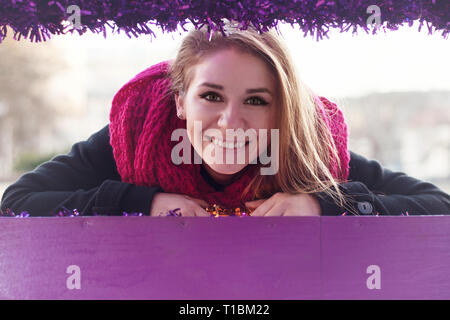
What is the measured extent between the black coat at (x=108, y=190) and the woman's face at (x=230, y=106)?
19cm

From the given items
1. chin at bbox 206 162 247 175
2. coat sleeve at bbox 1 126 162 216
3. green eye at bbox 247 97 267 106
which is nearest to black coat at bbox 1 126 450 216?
coat sleeve at bbox 1 126 162 216

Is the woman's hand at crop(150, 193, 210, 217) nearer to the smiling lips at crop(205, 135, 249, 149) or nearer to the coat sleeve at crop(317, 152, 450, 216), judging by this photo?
the smiling lips at crop(205, 135, 249, 149)

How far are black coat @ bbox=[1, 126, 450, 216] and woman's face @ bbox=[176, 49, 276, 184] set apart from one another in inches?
7.3

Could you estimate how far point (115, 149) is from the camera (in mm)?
1326

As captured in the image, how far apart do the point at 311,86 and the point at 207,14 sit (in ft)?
1.24

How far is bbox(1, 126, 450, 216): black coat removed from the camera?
1141 millimetres

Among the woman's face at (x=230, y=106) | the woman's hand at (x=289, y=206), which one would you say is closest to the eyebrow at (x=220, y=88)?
the woman's face at (x=230, y=106)

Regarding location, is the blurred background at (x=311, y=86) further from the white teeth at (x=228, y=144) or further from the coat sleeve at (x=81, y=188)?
the white teeth at (x=228, y=144)

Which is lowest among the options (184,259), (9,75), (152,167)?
(184,259)

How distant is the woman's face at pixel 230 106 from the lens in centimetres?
113

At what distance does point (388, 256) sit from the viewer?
1.09m
